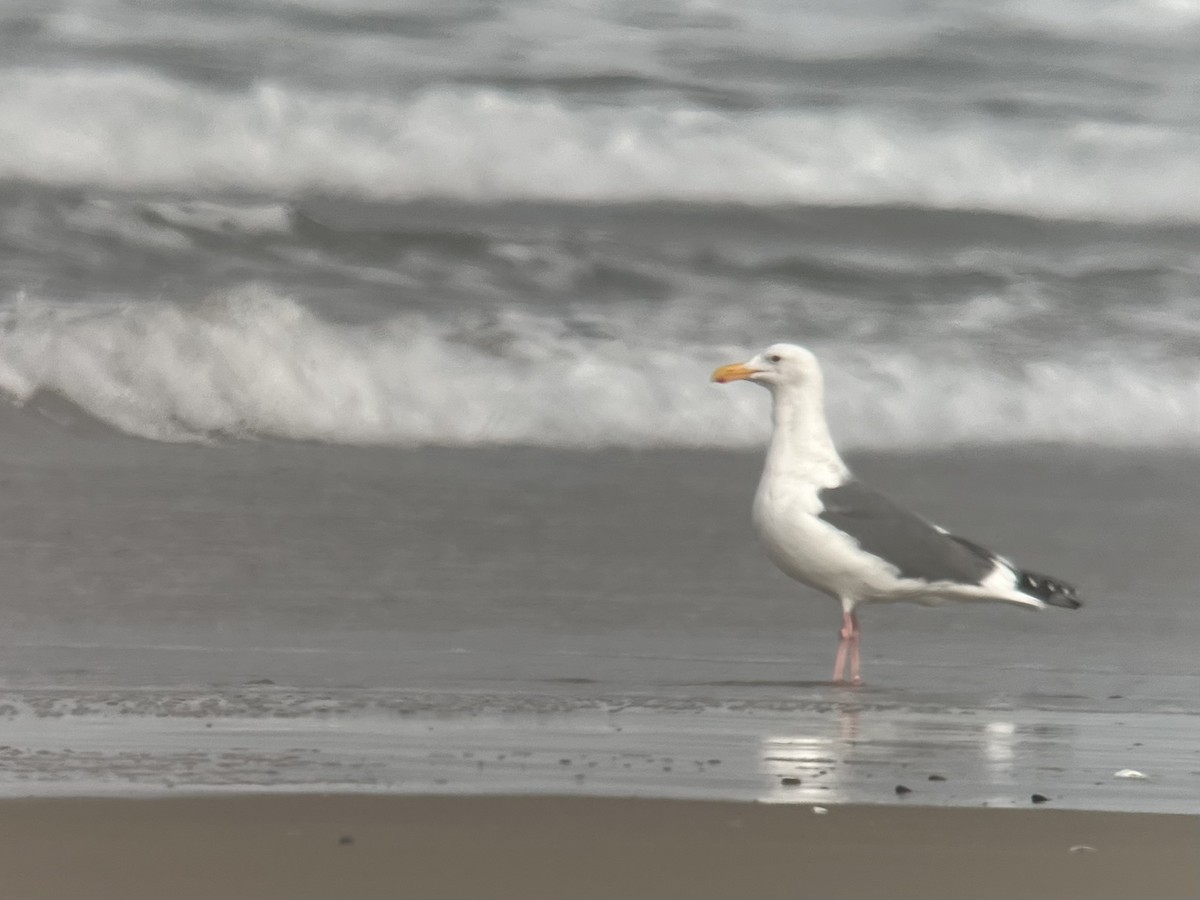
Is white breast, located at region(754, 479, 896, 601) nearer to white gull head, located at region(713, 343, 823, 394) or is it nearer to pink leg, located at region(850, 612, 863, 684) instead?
pink leg, located at region(850, 612, 863, 684)

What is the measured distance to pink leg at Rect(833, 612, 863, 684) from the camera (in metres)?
4.93

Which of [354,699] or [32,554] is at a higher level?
[32,554]

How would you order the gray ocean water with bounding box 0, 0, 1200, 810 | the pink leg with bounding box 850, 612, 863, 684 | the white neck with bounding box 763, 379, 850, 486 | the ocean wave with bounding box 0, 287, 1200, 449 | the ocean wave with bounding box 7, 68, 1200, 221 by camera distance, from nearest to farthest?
1. the gray ocean water with bounding box 0, 0, 1200, 810
2. the pink leg with bounding box 850, 612, 863, 684
3. the white neck with bounding box 763, 379, 850, 486
4. the ocean wave with bounding box 0, 287, 1200, 449
5. the ocean wave with bounding box 7, 68, 1200, 221

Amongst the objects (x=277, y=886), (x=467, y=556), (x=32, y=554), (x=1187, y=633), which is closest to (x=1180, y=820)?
(x=277, y=886)

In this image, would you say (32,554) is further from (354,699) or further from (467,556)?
(354,699)

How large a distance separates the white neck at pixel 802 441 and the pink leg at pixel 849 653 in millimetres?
460

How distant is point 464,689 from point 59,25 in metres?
9.01

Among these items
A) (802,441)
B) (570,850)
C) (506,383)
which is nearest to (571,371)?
(506,383)

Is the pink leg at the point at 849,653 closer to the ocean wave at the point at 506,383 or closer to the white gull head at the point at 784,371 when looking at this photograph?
the white gull head at the point at 784,371

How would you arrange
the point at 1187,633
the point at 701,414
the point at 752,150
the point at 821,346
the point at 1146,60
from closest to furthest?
the point at 1187,633 < the point at 701,414 < the point at 821,346 < the point at 752,150 < the point at 1146,60

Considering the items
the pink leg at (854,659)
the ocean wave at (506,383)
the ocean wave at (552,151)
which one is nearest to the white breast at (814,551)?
the pink leg at (854,659)

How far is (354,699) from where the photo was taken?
4316 millimetres

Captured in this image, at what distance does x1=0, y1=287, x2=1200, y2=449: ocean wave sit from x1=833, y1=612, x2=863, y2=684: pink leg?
2.70m

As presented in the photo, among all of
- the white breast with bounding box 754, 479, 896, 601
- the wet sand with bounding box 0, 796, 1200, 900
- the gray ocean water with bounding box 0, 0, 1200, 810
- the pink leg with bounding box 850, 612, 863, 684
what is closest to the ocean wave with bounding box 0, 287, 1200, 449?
the gray ocean water with bounding box 0, 0, 1200, 810
